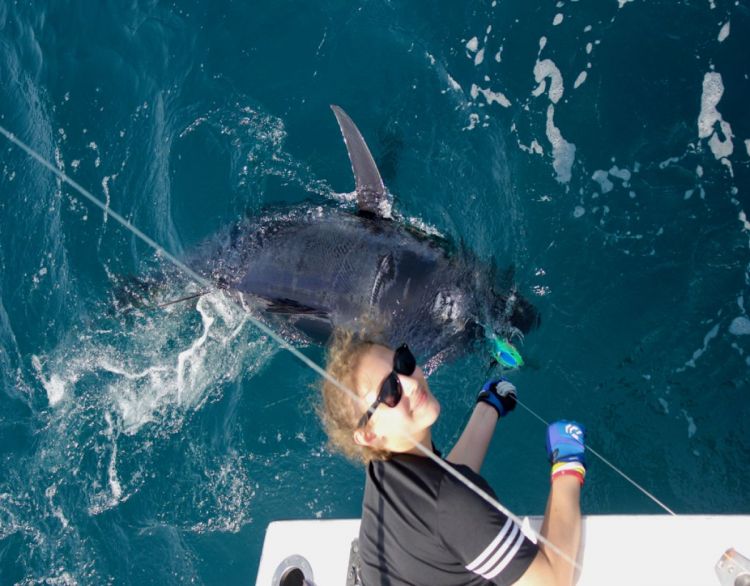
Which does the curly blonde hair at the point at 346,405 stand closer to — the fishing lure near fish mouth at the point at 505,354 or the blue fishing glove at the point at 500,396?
the blue fishing glove at the point at 500,396

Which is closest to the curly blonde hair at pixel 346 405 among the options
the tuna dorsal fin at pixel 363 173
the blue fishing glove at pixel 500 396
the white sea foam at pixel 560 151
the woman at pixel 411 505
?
the woman at pixel 411 505

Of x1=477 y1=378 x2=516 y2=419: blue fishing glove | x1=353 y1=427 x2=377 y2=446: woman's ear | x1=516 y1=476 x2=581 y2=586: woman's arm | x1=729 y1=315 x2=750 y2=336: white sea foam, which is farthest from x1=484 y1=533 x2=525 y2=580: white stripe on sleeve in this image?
x1=729 y1=315 x2=750 y2=336: white sea foam

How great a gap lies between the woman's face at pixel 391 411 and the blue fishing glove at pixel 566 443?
37.7 inches

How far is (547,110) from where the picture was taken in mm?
5281

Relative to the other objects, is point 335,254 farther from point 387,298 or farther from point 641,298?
point 641,298

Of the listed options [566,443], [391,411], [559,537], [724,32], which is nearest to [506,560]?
[559,537]

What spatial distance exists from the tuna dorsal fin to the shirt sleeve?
2.95 m

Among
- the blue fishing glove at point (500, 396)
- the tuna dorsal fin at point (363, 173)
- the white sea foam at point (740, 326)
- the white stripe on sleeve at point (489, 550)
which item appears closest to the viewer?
the white stripe on sleeve at point (489, 550)

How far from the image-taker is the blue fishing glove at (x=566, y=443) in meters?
3.35

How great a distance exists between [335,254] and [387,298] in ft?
1.86

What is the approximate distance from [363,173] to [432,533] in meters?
3.16

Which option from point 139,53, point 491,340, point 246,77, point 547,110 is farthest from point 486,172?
point 139,53

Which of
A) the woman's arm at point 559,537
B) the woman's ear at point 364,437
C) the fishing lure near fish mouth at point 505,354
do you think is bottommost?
the woman's arm at point 559,537

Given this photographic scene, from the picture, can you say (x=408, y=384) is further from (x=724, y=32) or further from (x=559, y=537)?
(x=724, y=32)
